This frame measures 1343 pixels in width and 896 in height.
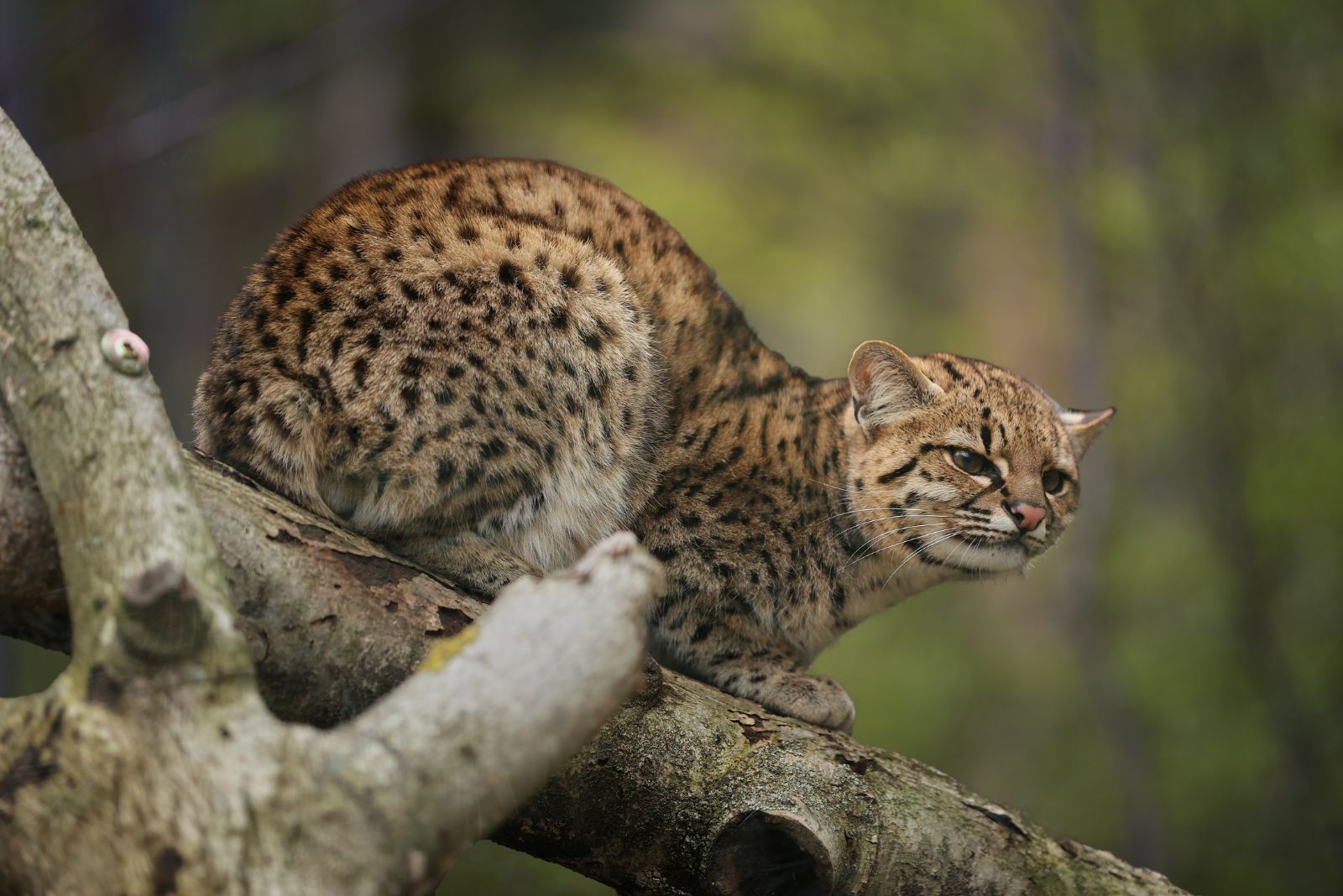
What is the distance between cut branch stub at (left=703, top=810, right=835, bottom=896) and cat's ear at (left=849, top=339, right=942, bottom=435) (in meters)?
1.89

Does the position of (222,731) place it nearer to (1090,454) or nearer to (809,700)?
(809,700)

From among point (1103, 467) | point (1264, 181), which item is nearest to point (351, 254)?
point (1103, 467)

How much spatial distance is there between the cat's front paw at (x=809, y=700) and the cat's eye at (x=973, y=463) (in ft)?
3.19

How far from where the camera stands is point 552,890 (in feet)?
22.7

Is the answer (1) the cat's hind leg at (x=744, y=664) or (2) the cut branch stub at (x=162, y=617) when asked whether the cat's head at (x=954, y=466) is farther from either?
(2) the cut branch stub at (x=162, y=617)

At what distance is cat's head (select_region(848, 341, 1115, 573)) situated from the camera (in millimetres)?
4672

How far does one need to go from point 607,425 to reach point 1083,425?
2.11m

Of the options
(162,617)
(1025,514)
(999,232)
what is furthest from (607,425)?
(999,232)

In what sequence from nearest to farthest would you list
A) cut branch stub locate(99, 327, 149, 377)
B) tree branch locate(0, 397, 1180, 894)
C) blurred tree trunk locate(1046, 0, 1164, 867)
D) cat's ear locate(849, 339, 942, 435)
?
cut branch stub locate(99, 327, 149, 377)
tree branch locate(0, 397, 1180, 894)
cat's ear locate(849, 339, 942, 435)
blurred tree trunk locate(1046, 0, 1164, 867)

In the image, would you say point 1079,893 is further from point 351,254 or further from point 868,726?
point 868,726

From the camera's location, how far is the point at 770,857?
12.0 feet

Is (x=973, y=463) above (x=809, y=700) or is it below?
above

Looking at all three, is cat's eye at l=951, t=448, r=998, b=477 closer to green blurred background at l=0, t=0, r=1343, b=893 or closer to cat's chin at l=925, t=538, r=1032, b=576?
cat's chin at l=925, t=538, r=1032, b=576

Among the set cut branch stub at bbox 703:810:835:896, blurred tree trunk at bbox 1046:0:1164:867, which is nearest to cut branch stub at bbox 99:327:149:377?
cut branch stub at bbox 703:810:835:896
